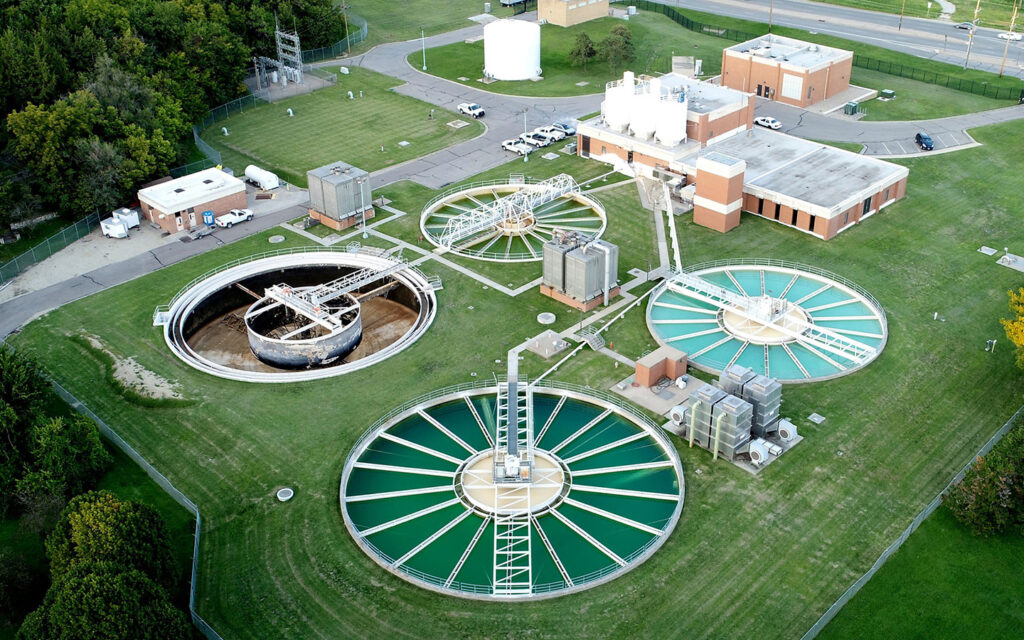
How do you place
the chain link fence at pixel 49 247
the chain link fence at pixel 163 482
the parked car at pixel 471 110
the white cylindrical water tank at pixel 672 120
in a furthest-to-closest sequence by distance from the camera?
the parked car at pixel 471 110, the white cylindrical water tank at pixel 672 120, the chain link fence at pixel 49 247, the chain link fence at pixel 163 482

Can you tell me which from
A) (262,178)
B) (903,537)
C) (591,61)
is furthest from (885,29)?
(903,537)

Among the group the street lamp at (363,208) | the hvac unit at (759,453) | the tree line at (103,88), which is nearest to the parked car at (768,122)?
the street lamp at (363,208)

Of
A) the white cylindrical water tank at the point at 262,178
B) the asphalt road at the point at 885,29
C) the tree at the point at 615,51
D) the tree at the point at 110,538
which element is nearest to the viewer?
the tree at the point at 110,538

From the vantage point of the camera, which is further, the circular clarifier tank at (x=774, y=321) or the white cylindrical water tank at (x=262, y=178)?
the white cylindrical water tank at (x=262, y=178)

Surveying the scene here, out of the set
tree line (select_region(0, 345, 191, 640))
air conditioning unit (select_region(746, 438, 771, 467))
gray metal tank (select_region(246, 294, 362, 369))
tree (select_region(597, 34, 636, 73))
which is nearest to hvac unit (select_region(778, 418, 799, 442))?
air conditioning unit (select_region(746, 438, 771, 467))

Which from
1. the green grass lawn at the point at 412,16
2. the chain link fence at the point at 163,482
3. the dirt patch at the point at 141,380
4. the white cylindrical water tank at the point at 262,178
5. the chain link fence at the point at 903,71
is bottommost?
the chain link fence at the point at 163,482

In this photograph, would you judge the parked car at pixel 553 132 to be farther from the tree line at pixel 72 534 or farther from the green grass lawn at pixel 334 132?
the tree line at pixel 72 534

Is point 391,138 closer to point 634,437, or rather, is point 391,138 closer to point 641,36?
point 641,36

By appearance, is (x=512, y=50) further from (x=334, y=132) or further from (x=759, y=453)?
(x=759, y=453)
